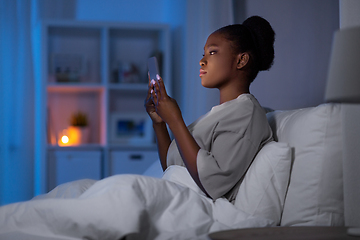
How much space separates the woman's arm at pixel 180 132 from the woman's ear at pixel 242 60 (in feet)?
0.96

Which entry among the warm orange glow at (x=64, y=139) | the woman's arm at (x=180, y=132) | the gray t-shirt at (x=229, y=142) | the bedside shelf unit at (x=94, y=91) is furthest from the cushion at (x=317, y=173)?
the warm orange glow at (x=64, y=139)

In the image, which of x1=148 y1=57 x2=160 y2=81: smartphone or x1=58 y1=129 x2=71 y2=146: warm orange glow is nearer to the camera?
x1=148 y1=57 x2=160 y2=81: smartphone

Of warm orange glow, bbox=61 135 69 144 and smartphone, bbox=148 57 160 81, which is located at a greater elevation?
smartphone, bbox=148 57 160 81

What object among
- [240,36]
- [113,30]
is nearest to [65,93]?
[113,30]

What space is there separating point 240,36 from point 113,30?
7.65 ft

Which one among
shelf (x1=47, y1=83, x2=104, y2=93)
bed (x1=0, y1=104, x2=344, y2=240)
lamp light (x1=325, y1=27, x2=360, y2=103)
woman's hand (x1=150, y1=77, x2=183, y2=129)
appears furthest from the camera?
shelf (x1=47, y1=83, x2=104, y2=93)

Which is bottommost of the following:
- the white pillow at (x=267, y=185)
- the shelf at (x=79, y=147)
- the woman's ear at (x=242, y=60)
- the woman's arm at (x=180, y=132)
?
the shelf at (x=79, y=147)

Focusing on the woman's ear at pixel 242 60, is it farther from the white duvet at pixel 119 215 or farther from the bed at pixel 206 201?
the white duvet at pixel 119 215

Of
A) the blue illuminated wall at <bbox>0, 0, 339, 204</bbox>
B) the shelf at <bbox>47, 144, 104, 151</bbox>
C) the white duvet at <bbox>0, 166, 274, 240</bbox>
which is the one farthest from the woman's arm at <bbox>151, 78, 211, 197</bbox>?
the shelf at <bbox>47, 144, 104, 151</bbox>

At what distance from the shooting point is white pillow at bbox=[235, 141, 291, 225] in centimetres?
105

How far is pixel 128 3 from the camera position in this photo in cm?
372

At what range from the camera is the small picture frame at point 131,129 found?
339 centimetres

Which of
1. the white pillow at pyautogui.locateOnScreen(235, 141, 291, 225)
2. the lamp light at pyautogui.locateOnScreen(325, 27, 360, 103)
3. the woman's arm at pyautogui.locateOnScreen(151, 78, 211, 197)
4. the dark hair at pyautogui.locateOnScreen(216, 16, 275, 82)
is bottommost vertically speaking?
the white pillow at pyautogui.locateOnScreen(235, 141, 291, 225)

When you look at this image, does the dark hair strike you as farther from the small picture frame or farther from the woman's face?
the small picture frame
